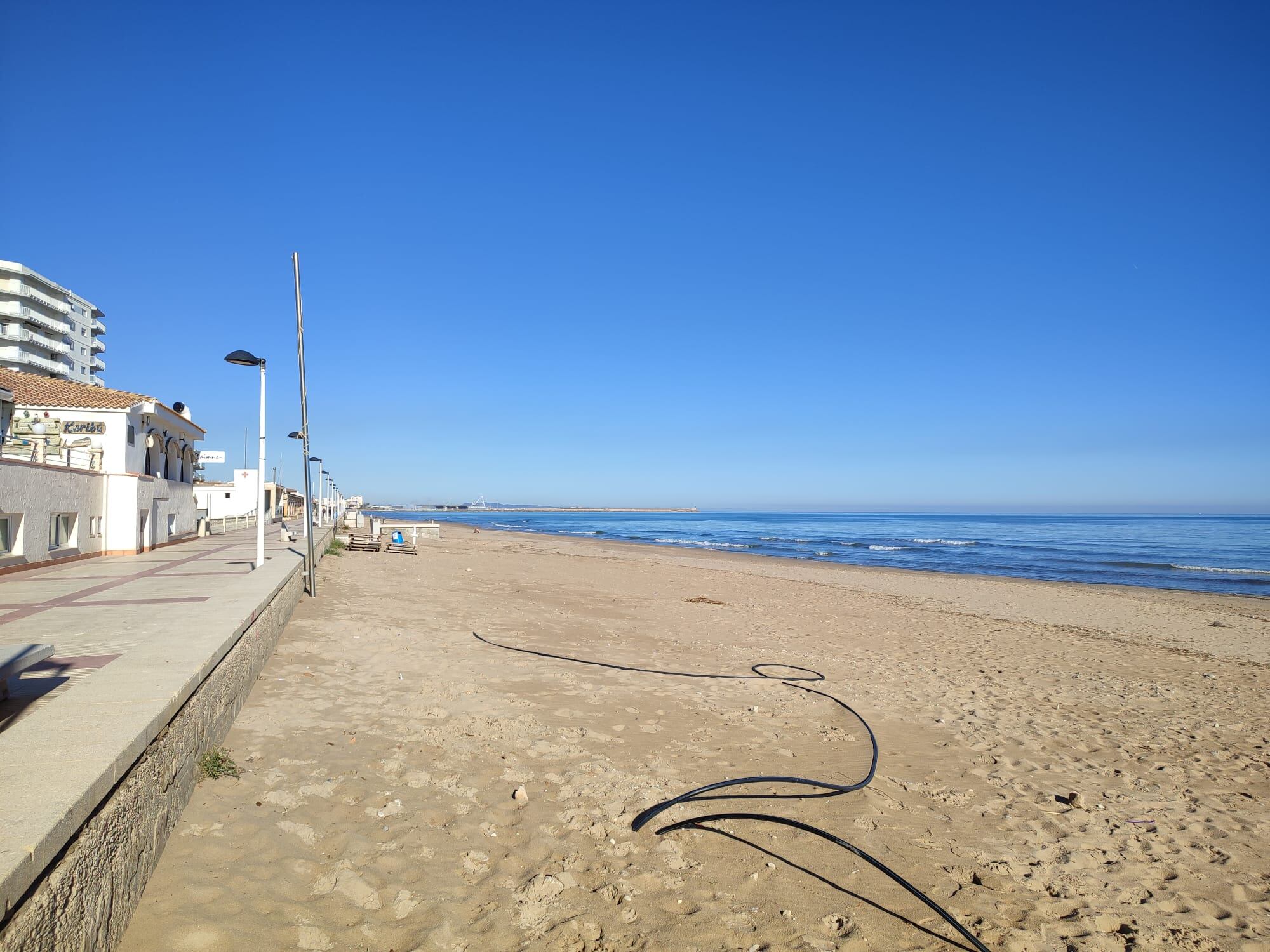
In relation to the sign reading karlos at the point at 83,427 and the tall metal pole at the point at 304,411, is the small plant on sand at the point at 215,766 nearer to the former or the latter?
the tall metal pole at the point at 304,411

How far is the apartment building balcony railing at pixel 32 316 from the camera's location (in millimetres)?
58750

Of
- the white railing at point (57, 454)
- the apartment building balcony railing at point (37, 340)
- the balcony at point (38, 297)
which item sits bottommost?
the white railing at point (57, 454)

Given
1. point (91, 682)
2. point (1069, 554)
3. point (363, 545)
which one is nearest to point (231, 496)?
point (363, 545)

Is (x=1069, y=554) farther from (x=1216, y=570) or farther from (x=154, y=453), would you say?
(x=154, y=453)

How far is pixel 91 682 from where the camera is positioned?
4051mm

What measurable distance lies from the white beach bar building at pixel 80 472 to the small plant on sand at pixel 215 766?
10.0m

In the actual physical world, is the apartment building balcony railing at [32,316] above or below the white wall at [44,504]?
above

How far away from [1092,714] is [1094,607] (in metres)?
12.1

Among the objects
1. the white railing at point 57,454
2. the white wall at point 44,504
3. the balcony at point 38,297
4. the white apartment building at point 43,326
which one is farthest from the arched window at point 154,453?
the balcony at point 38,297

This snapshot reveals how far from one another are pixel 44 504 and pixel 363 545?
1133 centimetres

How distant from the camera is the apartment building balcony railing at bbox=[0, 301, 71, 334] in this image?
193 feet

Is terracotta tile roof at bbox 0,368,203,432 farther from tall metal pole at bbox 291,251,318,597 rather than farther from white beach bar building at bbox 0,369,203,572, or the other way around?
Answer: tall metal pole at bbox 291,251,318,597

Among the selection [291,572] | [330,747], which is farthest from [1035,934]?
[291,572]

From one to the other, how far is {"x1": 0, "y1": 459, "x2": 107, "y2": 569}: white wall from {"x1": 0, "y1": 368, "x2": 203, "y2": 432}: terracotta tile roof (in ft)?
8.83
